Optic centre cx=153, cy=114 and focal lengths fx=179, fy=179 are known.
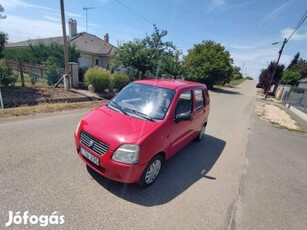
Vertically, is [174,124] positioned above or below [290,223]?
above

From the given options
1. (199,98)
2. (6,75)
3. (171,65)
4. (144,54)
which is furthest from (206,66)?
(6,75)

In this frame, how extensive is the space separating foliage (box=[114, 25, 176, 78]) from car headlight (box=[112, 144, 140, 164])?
41.3 feet

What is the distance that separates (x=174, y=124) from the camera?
351cm

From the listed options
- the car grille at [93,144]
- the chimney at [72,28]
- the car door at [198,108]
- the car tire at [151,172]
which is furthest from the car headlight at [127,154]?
the chimney at [72,28]

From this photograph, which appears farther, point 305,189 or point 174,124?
point 305,189

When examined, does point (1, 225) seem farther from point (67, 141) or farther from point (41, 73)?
point (41, 73)

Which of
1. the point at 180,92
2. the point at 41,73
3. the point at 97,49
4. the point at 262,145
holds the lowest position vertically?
the point at 262,145

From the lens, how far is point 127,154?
269 centimetres

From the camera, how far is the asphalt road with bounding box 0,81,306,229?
2.51 meters

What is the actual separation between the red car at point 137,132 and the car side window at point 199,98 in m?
0.43

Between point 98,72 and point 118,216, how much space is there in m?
9.96

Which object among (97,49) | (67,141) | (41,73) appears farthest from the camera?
(97,49)

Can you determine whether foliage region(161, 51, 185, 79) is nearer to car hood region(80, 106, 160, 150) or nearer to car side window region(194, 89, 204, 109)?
car side window region(194, 89, 204, 109)

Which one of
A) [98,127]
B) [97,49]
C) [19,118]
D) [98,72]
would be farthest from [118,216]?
[97,49]
